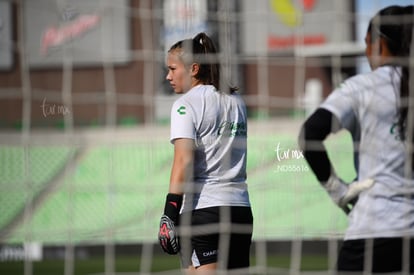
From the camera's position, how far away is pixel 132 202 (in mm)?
7961

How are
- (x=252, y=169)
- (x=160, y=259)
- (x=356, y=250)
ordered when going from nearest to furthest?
(x=356, y=250) < (x=252, y=169) < (x=160, y=259)

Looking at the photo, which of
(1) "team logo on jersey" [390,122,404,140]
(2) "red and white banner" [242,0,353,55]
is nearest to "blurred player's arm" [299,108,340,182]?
(1) "team logo on jersey" [390,122,404,140]

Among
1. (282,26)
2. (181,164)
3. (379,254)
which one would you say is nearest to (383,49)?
(379,254)

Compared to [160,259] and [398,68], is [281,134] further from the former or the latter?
[398,68]

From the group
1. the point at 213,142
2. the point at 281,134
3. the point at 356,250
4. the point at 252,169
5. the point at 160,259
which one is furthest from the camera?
the point at 160,259

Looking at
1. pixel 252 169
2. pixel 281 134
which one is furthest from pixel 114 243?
pixel 252 169

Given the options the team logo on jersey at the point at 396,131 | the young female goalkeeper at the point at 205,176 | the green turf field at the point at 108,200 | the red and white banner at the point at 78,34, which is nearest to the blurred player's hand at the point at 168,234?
the young female goalkeeper at the point at 205,176

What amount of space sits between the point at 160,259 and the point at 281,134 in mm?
1826

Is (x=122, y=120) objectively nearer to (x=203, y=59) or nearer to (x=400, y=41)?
(x=203, y=59)

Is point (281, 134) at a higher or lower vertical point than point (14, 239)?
higher

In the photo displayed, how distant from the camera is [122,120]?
8.92m

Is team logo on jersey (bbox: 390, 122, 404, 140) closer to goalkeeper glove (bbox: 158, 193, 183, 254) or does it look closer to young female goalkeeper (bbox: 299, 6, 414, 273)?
young female goalkeeper (bbox: 299, 6, 414, 273)

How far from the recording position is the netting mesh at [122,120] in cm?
727

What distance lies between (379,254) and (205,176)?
642 millimetres
